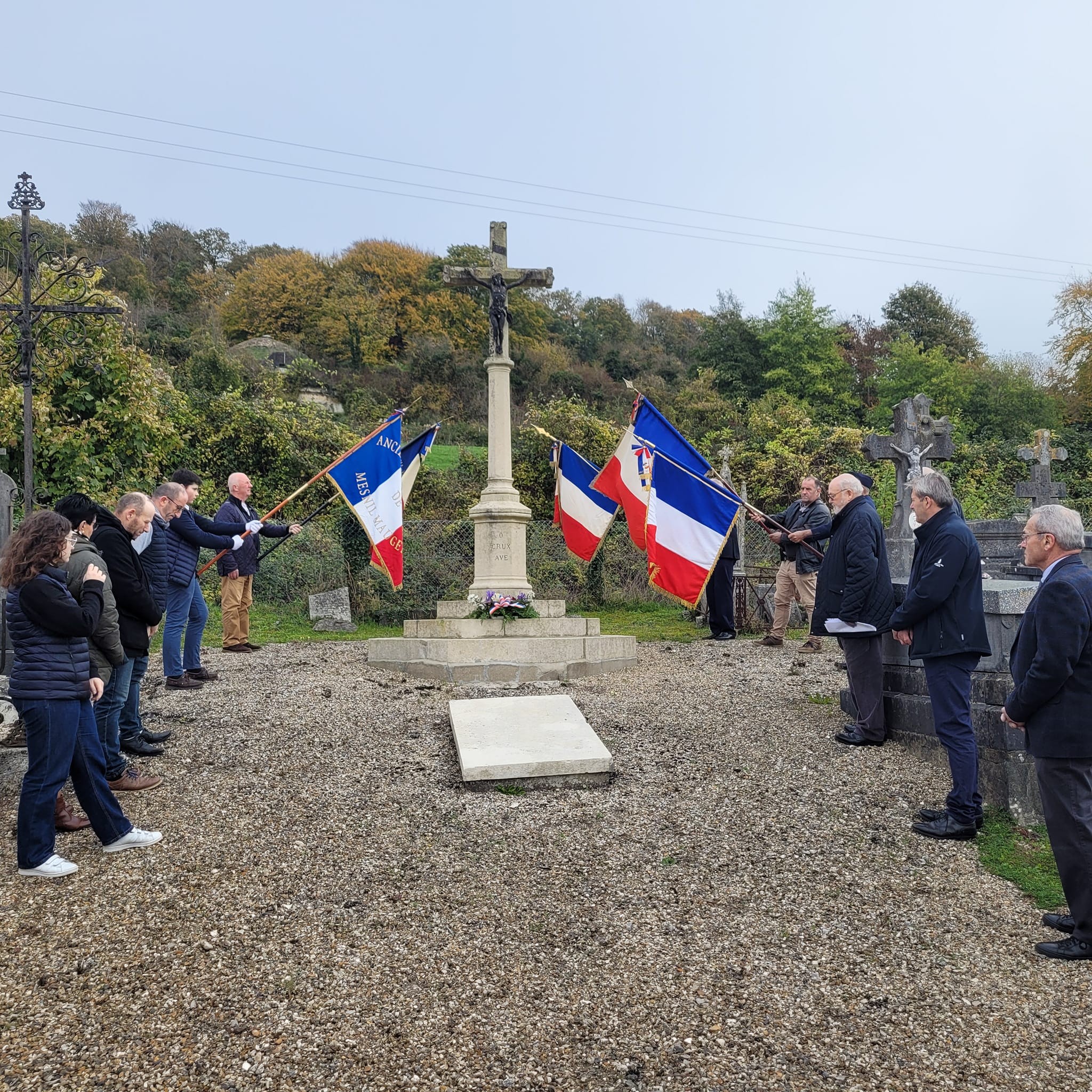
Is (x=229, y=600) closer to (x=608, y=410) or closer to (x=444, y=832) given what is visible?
(x=444, y=832)

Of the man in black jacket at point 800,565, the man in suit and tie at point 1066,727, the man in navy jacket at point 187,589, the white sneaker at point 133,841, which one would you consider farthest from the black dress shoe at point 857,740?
the man in navy jacket at point 187,589

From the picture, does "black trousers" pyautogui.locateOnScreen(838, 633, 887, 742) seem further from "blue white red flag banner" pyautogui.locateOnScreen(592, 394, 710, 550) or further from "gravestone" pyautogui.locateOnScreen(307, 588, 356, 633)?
"gravestone" pyautogui.locateOnScreen(307, 588, 356, 633)

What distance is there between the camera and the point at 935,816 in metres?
4.57

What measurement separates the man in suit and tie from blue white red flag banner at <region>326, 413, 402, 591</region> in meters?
6.95

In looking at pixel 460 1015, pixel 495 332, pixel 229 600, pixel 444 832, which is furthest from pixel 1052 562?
pixel 229 600

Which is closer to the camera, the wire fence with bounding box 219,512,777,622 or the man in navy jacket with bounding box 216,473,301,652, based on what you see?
the man in navy jacket with bounding box 216,473,301,652

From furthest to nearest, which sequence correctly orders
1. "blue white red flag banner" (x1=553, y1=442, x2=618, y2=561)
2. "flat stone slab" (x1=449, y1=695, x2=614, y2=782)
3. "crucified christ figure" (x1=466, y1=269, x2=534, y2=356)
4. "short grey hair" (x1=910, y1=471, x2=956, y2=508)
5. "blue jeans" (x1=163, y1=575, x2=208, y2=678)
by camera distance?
"blue white red flag banner" (x1=553, y1=442, x2=618, y2=561)
"crucified christ figure" (x1=466, y1=269, x2=534, y2=356)
"blue jeans" (x1=163, y1=575, x2=208, y2=678)
"flat stone slab" (x1=449, y1=695, x2=614, y2=782)
"short grey hair" (x1=910, y1=471, x2=956, y2=508)

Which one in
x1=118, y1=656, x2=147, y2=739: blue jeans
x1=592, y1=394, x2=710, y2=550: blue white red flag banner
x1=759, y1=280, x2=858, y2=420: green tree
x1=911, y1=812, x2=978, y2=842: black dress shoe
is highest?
x1=759, y1=280, x2=858, y2=420: green tree

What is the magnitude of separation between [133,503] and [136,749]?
184 centimetres

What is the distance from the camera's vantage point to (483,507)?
32.3ft

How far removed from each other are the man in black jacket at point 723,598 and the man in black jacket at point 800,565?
78cm

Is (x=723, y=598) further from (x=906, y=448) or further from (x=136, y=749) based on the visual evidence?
(x=136, y=749)

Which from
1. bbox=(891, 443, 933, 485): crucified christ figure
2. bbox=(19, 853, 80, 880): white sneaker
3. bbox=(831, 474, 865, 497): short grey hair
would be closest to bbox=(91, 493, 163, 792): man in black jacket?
bbox=(19, 853, 80, 880): white sneaker

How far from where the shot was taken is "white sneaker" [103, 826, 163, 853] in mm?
4270
